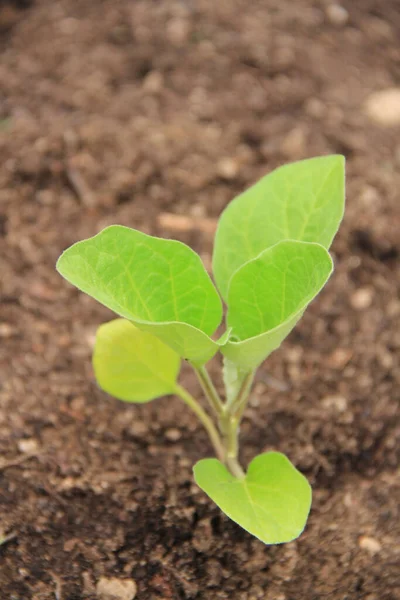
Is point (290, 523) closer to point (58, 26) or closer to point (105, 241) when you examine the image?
point (105, 241)

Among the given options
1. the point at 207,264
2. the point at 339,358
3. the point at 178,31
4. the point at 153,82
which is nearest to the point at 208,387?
the point at 339,358

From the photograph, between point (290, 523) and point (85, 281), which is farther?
point (290, 523)

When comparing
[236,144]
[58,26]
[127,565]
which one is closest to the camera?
[127,565]

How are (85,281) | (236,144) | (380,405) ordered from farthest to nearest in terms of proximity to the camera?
(236,144), (380,405), (85,281)

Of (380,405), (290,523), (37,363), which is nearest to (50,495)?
(37,363)

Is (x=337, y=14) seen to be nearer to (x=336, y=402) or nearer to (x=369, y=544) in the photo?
(x=336, y=402)

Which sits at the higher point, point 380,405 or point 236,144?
point 236,144
